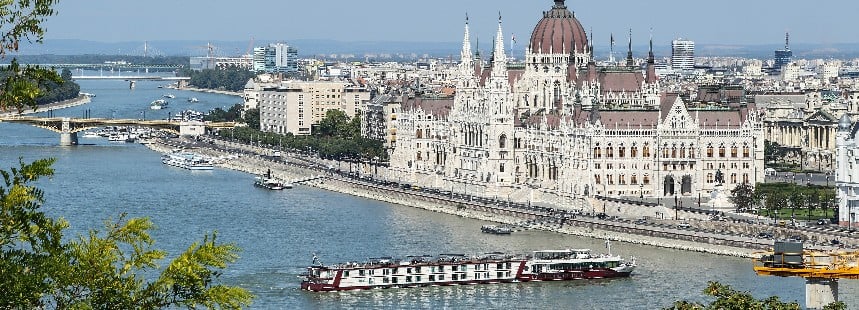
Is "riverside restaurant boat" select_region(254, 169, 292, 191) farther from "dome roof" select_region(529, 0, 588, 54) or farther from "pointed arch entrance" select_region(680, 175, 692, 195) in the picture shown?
"pointed arch entrance" select_region(680, 175, 692, 195)

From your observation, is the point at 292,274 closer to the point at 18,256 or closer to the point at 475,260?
the point at 475,260

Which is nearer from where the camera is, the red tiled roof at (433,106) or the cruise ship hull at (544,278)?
the cruise ship hull at (544,278)

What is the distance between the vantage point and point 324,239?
186 feet

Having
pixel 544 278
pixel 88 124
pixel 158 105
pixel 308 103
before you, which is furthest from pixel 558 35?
pixel 158 105

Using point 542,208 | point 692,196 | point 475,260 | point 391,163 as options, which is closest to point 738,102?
point 692,196

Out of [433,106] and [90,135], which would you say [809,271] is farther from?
[90,135]

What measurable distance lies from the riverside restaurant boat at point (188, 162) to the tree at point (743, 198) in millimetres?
33761

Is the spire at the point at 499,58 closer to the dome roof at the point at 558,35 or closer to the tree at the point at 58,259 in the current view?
the dome roof at the point at 558,35

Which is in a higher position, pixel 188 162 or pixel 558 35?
pixel 558 35

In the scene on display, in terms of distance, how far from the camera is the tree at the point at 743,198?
210ft

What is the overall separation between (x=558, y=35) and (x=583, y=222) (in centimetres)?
1741

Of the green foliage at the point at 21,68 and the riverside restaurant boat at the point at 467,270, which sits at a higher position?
the green foliage at the point at 21,68

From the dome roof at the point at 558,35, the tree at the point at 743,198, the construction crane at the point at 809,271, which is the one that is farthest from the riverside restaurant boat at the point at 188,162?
the construction crane at the point at 809,271

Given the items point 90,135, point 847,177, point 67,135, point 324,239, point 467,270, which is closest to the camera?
point 467,270
